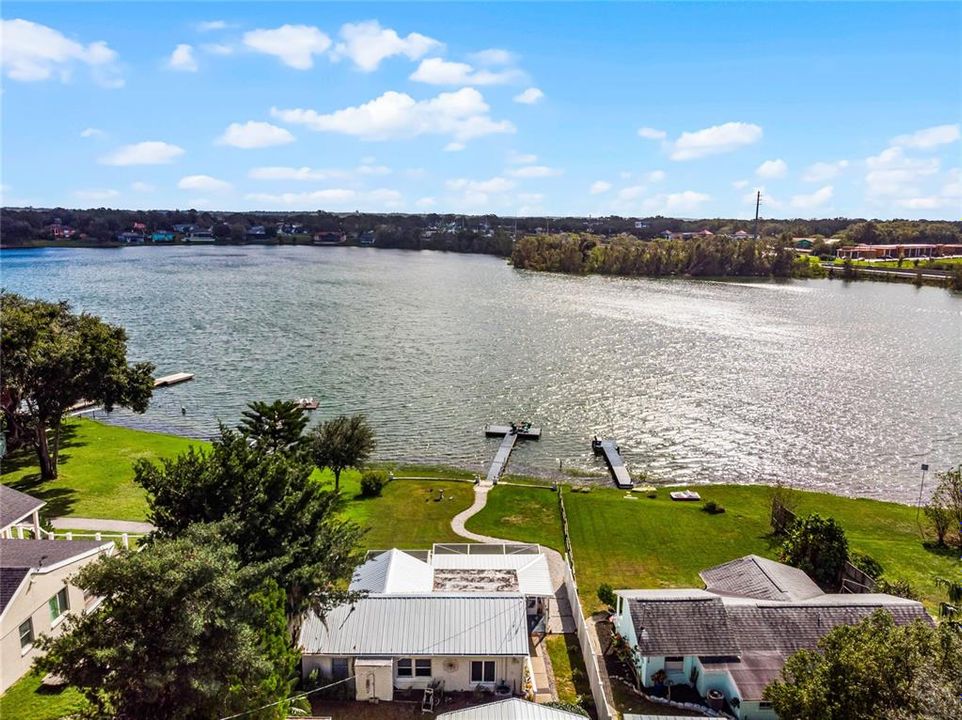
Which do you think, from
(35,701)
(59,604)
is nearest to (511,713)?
(35,701)

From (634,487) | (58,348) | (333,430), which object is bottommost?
(634,487)

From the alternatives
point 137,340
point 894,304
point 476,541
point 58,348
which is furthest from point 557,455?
point 894,304

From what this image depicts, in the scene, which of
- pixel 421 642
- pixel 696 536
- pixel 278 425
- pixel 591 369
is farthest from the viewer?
pixel 591 369

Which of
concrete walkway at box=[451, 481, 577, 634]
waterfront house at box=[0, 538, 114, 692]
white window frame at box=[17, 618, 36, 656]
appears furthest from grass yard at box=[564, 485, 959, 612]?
white window frame at box=[17, 618, 36, 656]

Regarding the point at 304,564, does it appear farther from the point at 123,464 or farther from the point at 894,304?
the point at 894,304

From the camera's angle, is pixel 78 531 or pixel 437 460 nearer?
pixel 78 531

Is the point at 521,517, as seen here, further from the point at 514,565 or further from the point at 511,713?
the point at 511,713

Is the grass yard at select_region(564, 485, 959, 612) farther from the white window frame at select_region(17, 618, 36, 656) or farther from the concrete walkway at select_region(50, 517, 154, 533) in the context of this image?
the concrete walkway at select_region(50, 517, 154, 533)
